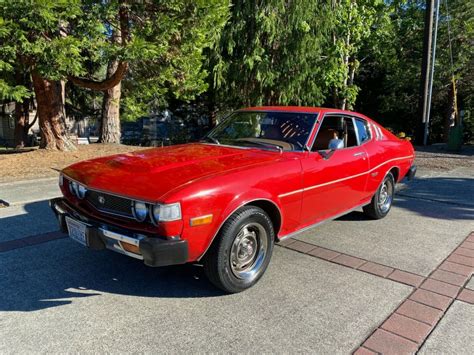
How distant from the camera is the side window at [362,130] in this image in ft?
17.3

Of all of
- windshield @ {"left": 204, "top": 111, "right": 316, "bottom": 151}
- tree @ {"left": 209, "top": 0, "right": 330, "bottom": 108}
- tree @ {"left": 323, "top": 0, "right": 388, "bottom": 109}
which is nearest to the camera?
windshield @ {"left": 204, "top": 111, "right": 316, "bottom": 151}

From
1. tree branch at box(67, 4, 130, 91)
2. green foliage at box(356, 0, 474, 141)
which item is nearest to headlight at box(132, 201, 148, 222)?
tree branch at box(67, 4, 130, 91)

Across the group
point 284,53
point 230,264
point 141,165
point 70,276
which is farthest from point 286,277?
point 284,53

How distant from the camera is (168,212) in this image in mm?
2947

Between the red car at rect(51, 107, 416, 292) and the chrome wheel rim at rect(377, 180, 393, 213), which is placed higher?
the red car at rect(51, 107, 416, 292)

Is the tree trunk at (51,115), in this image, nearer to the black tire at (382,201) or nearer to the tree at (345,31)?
the black tire at (382,201)

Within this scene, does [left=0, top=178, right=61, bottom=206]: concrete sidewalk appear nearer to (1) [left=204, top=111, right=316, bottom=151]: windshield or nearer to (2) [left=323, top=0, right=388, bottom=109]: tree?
(1) [left=204, top=111, right=316, bottom=151]: windshield

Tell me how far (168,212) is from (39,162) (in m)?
7.96

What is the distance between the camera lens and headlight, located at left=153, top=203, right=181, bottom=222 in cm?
294

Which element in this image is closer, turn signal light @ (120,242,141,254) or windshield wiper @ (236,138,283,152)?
turn signal light @ (120,242,141,254)

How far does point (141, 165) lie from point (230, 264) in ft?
4.03

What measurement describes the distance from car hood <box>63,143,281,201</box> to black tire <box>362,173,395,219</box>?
223 centimetres

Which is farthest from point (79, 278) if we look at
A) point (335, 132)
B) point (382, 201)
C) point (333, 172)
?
point (382, 201)

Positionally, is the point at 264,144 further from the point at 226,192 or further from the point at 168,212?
the point at 168,212
